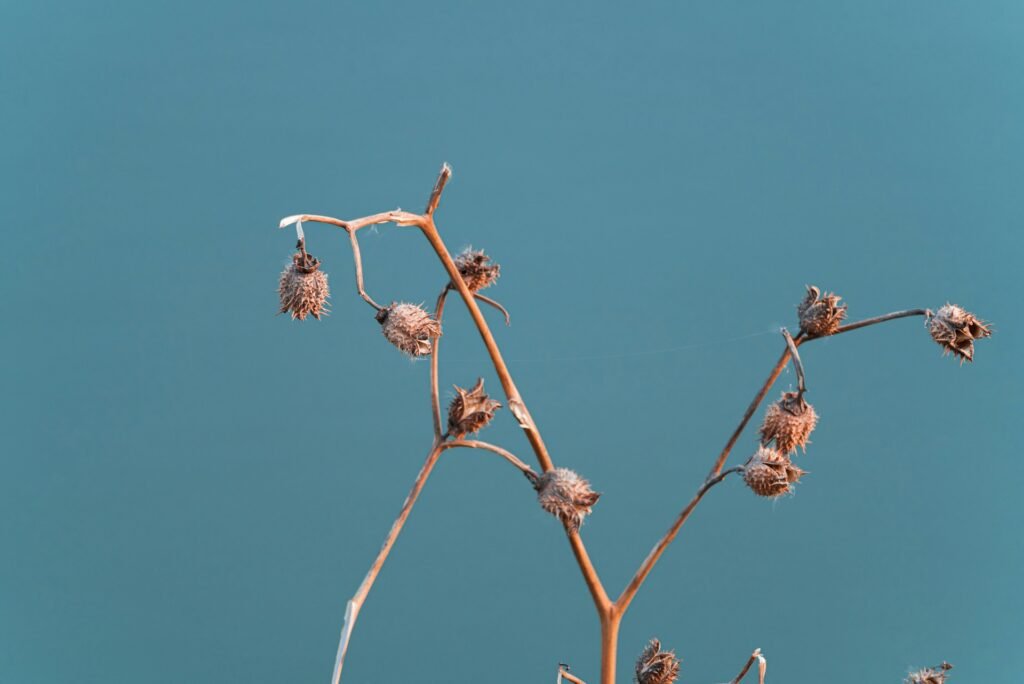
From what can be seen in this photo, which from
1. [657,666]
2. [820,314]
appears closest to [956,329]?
[820,314]

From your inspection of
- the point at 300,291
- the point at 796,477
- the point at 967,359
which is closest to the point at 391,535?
the point at 300,291

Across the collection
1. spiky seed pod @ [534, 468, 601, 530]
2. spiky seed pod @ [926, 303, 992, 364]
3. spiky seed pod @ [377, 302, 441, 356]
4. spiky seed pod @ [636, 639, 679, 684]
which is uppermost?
spiky seed pod @ [926, 303, 992, 364]

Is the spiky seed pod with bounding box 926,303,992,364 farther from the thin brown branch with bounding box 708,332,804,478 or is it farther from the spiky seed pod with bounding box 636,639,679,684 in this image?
the spiky seed pod with bounding box 636,639,679,684

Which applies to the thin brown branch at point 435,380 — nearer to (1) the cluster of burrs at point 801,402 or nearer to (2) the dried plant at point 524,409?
(2) the dried plant at point 524,409

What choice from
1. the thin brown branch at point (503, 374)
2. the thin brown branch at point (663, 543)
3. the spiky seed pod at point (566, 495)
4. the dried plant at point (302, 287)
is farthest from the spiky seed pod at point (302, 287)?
the thin brown branch at point (663, 543)

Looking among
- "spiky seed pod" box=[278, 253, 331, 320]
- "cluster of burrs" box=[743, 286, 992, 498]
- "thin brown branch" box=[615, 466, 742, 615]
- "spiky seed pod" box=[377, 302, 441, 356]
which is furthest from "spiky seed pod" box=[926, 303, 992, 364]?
"spiky seed pod" box=[278, 253, 331, 320]
